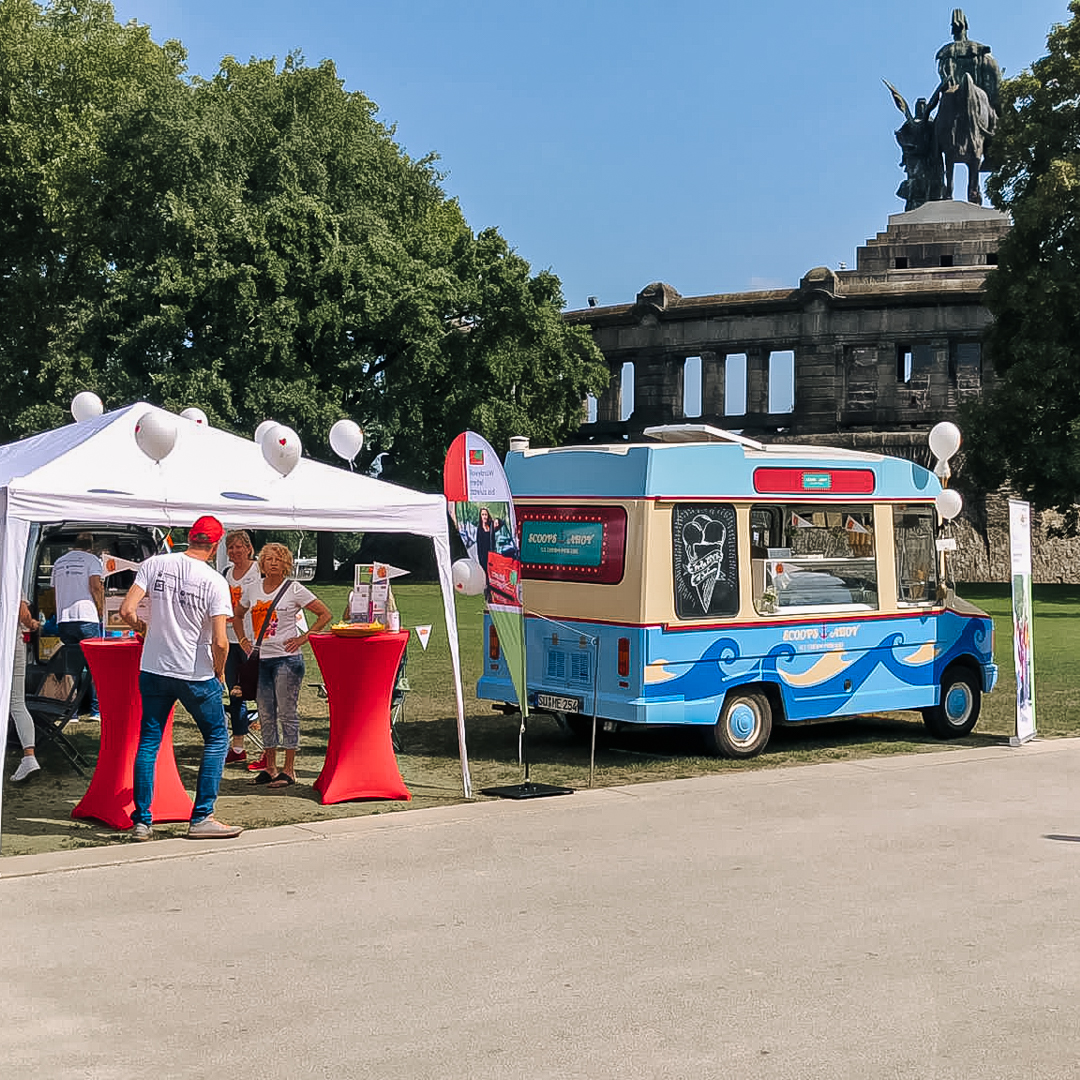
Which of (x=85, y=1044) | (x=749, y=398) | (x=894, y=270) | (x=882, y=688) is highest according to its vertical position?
(x=894, y=270)

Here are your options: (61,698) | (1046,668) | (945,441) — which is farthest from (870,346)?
(61,698)

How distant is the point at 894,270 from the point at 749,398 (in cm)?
665

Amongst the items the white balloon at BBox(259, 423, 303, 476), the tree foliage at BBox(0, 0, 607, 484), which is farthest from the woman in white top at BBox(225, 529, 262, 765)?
the tree foliage at BBox(0, 0, 607, 484)

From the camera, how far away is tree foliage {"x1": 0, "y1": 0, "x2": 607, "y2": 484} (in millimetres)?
41562

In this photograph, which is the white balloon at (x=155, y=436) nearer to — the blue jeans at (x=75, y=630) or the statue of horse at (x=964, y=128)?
the blue jeans at (x=75, y=630)

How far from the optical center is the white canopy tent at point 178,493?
8969 mm

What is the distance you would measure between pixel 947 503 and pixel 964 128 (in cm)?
4305

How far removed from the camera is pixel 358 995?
19.9ft

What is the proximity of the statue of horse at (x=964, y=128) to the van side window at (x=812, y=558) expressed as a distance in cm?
4322

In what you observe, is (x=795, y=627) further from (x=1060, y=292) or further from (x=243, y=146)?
(x=243, y=146)

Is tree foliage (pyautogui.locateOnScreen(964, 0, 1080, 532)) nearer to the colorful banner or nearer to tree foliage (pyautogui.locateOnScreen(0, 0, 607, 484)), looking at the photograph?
tree foliage (pyautogui.locateOnScreen(0, 0, 607, 484))

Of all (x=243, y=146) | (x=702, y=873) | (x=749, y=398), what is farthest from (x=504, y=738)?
(x=749, y=398)

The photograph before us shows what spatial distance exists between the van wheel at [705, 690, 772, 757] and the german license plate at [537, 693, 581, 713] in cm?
117

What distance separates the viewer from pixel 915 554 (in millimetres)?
14188
